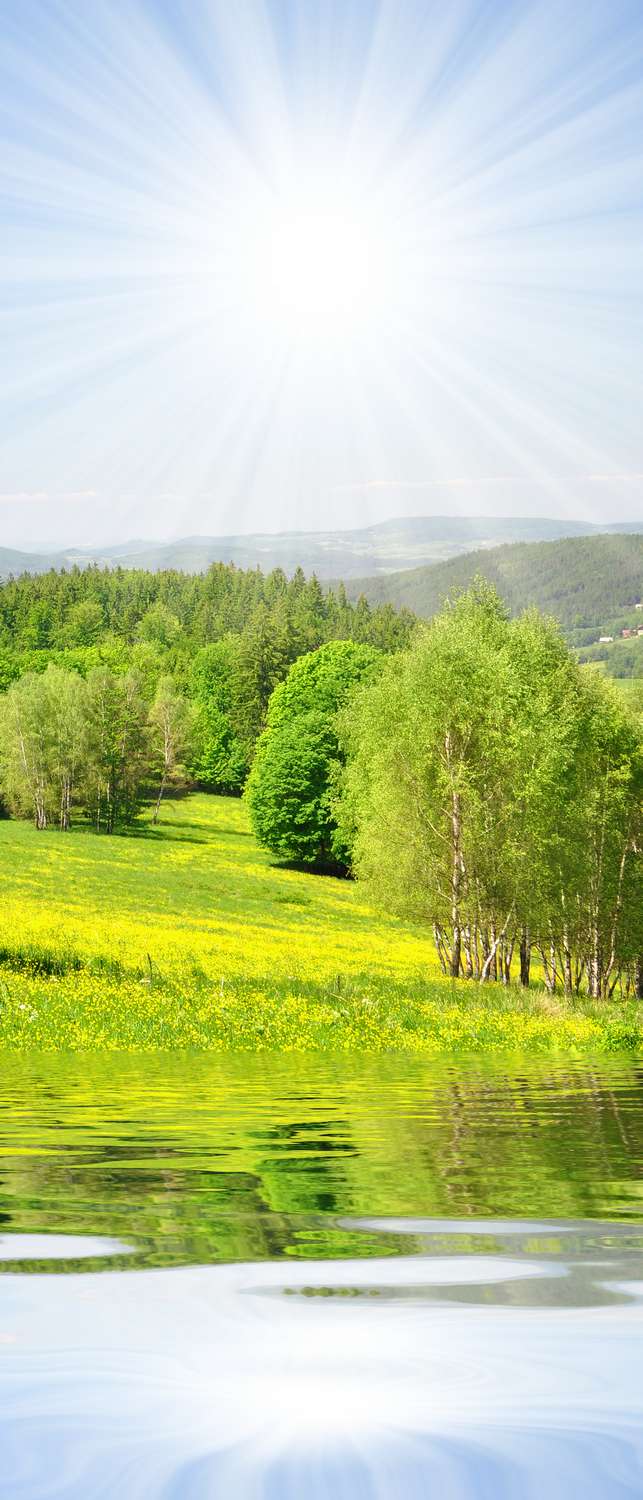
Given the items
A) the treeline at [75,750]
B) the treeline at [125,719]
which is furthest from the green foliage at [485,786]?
the treeline at [125,719]

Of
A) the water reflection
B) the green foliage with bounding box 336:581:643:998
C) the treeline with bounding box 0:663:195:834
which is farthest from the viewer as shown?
the treeline with bounding box 0:663:195:834

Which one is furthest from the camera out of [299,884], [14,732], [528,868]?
[14,732]

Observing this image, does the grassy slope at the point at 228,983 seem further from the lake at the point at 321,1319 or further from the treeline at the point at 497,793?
the lake at the point at 321,1319

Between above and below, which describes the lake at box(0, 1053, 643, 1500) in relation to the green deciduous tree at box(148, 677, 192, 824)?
above

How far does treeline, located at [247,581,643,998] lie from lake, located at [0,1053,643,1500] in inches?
1133

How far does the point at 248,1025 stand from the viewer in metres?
18.0

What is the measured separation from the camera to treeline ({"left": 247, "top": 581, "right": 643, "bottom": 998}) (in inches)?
1372

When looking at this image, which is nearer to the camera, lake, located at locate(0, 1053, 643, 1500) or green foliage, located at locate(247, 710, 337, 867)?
lake, located at locate(0, 1053, 643, 1500)

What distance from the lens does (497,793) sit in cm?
3550

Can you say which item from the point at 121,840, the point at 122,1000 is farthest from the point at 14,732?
the point at 122,1000

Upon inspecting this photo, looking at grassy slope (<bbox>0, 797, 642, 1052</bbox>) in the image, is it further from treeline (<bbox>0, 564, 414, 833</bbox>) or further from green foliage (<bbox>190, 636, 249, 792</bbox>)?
green foliage (<bbox>190, 636, 249, 792</bbox>)

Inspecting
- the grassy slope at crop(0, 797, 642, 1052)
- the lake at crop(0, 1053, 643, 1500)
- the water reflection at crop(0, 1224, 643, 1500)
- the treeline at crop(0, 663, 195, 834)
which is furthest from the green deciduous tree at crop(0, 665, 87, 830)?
the water reflection at crop(0, 1224, 643, 1500)

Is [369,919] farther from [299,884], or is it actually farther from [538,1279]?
[538,1279]

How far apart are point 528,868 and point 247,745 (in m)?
97.2
